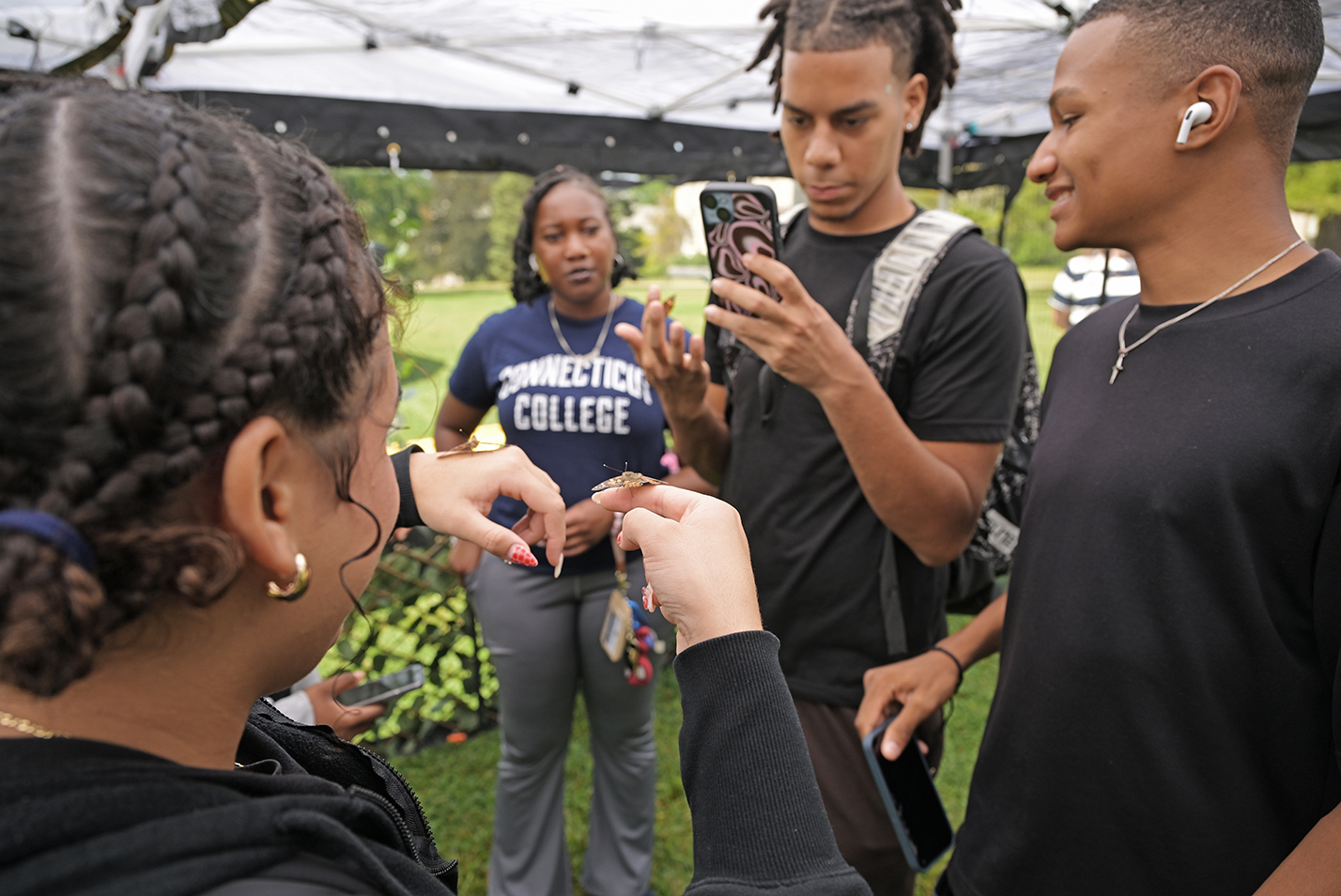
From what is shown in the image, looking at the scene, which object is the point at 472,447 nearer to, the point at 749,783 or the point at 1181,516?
the point at 749,783

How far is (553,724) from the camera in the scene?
2955 millimetres

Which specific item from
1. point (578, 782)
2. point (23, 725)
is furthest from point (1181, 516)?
point (578, 782)

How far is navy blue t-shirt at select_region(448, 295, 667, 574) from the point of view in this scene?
9.66 ft

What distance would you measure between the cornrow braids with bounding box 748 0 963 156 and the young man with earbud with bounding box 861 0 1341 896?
488 millimetres

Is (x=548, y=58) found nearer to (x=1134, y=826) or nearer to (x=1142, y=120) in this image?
(x=1142, y=120)

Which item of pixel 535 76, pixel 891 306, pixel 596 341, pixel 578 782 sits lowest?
pixel 578 782

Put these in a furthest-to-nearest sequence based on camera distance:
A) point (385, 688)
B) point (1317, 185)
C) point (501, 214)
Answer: point (501, 214), point (1317, 185), point (385, 688)

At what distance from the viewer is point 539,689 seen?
2889mm

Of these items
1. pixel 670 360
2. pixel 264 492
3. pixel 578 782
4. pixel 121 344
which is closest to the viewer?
pixel 121 344

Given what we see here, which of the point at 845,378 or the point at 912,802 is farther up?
the point at 845,378

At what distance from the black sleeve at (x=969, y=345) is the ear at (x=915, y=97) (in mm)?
468

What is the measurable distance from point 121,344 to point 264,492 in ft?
0.64

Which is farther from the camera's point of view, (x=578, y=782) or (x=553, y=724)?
(x=578, y=782)

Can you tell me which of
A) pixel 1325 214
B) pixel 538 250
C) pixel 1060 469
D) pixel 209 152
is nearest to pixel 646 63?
pixel 538 250
